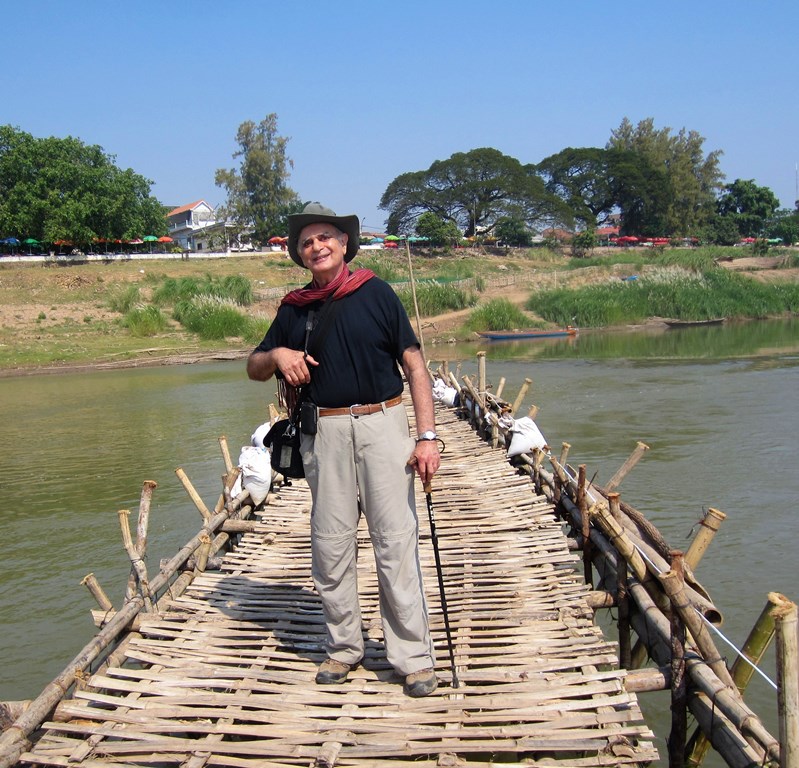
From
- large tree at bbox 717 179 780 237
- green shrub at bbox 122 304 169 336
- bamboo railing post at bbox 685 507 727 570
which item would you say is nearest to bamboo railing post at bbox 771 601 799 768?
bamboo railing post at bbox 685 507 727 570

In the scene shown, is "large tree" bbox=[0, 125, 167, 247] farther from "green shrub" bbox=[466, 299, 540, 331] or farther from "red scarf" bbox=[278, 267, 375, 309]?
"red scarf" bbox=[278, 267, 375, 309]

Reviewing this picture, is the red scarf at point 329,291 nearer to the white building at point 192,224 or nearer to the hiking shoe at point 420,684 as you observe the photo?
the hiking shoe at point 420,684

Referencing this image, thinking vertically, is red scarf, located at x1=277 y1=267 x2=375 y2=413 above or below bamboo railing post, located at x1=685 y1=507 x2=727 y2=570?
above

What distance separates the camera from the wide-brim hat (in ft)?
10.6

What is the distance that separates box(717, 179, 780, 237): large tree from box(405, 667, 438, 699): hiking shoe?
63.9 metres

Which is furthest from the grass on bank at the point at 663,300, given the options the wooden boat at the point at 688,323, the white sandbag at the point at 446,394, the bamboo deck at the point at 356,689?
the bamboo deck at the point at 356,689

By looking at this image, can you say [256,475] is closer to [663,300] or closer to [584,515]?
[584,515]

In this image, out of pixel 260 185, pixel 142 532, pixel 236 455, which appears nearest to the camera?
pixel 142 532

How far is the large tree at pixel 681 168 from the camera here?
5862cm

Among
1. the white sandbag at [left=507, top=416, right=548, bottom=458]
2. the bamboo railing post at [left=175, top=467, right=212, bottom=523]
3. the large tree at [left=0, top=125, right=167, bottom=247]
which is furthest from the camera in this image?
the large tree at [left=0, top=125, right=167, bottom=247]

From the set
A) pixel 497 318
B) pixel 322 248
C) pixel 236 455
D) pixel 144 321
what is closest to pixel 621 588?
pixel 322 248

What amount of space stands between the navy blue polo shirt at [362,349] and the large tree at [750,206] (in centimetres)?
6362

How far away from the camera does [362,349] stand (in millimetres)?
3209

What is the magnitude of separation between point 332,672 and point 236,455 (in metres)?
9.11
